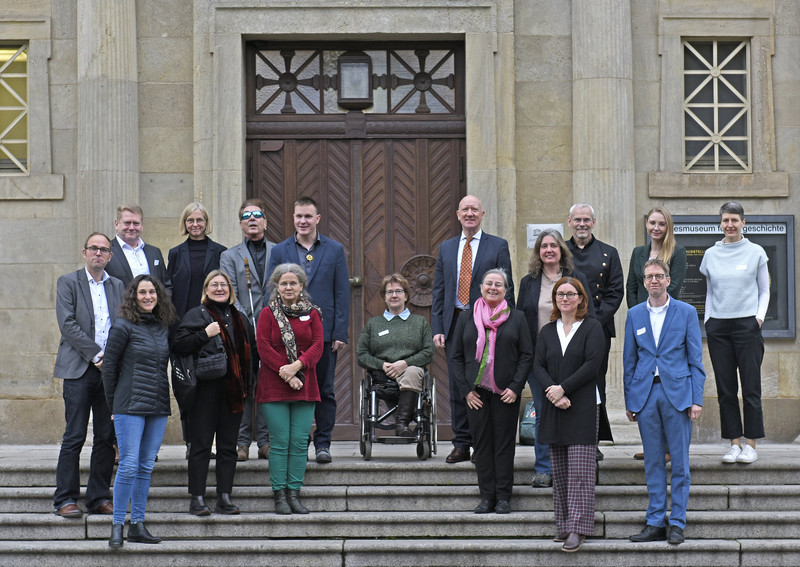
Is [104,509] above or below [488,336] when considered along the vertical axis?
below

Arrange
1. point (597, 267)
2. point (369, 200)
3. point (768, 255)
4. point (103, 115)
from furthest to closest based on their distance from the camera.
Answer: point (369, 200) < point (768, 255) < point (103, 115) < point (597, 267)

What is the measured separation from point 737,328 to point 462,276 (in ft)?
7.21

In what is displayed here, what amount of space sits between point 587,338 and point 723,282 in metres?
1.64

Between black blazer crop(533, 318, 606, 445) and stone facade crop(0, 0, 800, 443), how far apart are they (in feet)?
10.1

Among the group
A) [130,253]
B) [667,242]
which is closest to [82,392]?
[130,253]

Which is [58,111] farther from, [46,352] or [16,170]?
[46,352]

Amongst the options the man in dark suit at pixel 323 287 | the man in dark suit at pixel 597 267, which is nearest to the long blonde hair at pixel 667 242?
the man in dark suit at pixel 597 267

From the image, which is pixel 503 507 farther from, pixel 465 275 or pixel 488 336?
pixel 465 275

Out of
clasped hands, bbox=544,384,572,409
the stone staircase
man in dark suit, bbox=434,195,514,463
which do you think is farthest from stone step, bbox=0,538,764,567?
man in dark suit, bbox=434,195,514,463

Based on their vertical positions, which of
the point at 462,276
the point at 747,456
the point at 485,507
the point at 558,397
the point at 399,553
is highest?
the point at 462,276

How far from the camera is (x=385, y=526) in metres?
8.15

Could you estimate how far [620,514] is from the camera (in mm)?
8102

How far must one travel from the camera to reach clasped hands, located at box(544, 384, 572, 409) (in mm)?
7715

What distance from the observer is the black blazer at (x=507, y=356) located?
8.16 meters
